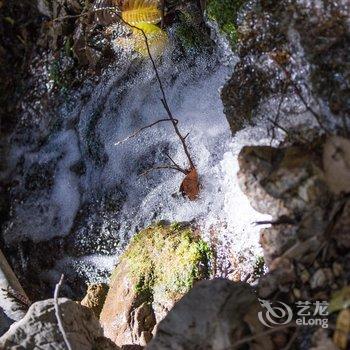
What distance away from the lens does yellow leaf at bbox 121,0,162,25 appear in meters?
4.25

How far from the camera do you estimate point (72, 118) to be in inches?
210

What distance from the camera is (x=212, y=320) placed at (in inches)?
88.3

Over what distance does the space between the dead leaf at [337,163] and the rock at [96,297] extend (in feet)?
8.82

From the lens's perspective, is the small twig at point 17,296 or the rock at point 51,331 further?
the small twig at point 17,296

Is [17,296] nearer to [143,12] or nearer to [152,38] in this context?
[152,38]

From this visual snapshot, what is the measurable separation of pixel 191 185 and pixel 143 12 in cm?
173

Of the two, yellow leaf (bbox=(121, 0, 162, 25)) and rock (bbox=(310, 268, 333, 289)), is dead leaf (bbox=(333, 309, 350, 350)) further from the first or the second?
yellow leaf (bbox=(121, 0, 162, 25))

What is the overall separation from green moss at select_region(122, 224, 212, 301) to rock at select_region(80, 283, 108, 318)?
17.9 inches

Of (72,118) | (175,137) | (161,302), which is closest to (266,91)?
(175,137)

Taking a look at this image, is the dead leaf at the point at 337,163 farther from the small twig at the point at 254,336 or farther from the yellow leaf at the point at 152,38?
the yellow leaf at the point at 152,38

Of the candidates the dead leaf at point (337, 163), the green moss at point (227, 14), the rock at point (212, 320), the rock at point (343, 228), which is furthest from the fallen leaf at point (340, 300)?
the green moss at point (227, 14)

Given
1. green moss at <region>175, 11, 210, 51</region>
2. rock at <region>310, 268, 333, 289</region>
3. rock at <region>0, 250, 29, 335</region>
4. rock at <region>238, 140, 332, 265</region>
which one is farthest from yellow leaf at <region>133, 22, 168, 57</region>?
rock at <region>310, 268, 333, 289</region>

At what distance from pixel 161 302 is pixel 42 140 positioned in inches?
112

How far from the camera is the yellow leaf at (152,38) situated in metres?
4.34
